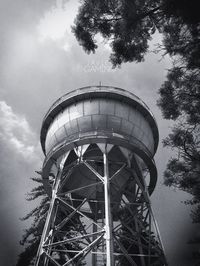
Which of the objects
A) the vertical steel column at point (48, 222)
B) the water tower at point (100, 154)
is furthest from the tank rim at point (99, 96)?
the vertical steel column at point (48, 222)

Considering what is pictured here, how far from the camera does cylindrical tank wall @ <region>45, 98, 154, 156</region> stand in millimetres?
13703

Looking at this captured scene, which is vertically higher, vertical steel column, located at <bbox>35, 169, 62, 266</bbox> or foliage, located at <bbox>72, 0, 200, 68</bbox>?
foliage, located at <bbox>72, 0, 200, 68</bbox>

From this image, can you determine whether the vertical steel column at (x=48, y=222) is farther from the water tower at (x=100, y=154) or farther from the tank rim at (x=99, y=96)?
the tank rim at (x=99, y=96)

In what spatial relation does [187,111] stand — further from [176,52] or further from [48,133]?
[48,133]

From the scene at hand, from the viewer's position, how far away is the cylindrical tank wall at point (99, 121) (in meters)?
13.7

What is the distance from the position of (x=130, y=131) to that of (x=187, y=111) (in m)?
4.09

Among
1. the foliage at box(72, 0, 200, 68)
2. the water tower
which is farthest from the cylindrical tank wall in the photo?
the foliage at box(72, 0, 200, 68)

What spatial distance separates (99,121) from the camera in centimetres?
1373

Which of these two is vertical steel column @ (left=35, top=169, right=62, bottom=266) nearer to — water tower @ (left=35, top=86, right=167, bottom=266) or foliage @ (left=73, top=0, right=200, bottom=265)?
water tower @ (left=35, top=86, right=167, bottom=266)

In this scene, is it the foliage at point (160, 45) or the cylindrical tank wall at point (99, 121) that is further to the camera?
the cylindrical tank wall at point (99, 121)

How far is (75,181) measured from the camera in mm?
15008

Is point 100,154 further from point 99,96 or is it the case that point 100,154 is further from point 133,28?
point 133,28

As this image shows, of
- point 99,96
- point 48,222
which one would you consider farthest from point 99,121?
point 48,222

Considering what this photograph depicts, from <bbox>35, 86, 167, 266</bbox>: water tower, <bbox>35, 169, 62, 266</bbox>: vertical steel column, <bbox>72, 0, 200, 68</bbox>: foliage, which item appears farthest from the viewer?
<bbox>35, 86, 167, 266</bbox>: water tower
